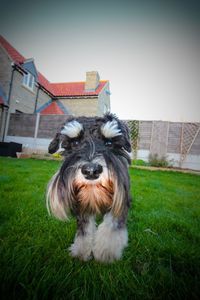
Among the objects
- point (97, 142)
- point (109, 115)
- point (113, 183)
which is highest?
point (109, 115)

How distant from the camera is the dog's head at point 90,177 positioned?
1.89 meters

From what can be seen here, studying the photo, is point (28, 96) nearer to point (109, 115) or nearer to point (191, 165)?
point (191, 165)

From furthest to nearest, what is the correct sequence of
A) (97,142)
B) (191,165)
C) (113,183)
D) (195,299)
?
(191,165), (97,142), (113,183), (195,299)

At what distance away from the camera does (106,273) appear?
1.74 metres

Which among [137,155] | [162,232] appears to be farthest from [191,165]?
[162,232]

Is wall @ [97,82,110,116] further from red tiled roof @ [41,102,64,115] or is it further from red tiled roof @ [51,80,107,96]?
red tiled roof @ [41,102,64,115]

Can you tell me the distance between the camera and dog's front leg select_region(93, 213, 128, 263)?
6.50ft

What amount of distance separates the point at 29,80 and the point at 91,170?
2056 centimetres

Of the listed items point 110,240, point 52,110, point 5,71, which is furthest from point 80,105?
point 110,240

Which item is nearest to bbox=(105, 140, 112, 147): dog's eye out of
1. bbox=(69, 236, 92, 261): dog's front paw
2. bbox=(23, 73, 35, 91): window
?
bbox=(69, 236, 92, 261): dog's front paw

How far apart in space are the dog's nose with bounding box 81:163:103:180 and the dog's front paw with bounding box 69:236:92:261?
76cm

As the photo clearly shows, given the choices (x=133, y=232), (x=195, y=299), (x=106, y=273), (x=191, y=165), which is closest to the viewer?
(x=195, y=299)

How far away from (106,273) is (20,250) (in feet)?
2.80

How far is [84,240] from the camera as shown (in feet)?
7.01
